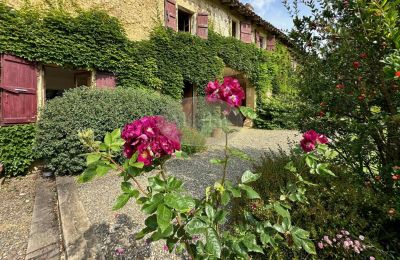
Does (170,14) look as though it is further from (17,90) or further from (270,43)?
(270,43)

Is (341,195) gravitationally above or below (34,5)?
below

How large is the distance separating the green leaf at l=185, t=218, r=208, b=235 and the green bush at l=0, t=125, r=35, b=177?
5.84 metres

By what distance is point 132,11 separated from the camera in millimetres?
7672

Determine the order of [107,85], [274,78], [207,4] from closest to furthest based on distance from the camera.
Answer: [107,85] < [207,4] < [274,78]

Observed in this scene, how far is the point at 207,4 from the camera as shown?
10.2m

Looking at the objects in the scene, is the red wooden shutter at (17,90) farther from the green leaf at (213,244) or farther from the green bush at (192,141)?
the green leaf at (213,244)

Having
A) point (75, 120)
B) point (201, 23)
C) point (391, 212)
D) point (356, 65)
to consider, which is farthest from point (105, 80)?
point (391, 212)

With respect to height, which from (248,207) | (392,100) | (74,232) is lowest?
(74,232)

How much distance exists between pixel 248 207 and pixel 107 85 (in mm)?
6014

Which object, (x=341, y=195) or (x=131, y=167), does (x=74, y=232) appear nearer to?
(x=131, y=167)

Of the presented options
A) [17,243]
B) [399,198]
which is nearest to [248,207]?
[399,198]

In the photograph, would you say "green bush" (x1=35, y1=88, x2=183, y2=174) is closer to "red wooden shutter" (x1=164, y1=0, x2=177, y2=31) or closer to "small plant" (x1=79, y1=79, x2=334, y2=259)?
"small plant" (x1=79, y1=79, x2=334, y2=259)

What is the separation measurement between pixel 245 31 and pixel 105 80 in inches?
323

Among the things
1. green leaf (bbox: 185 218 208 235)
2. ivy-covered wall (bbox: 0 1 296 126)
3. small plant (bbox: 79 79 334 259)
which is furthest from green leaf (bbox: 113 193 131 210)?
ivy-covered wall (bbox: 0 1 296 126)
